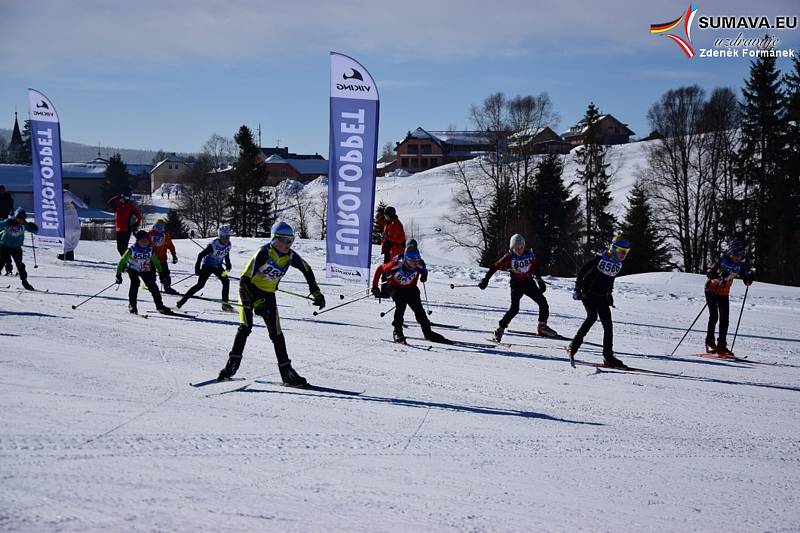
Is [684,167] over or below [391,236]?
over

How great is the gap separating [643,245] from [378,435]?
1292 inches

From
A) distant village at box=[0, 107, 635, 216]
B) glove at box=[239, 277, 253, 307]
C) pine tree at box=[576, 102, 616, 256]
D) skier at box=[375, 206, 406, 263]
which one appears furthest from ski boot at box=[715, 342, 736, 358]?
distant village at box=[0, 107, 635, 216]

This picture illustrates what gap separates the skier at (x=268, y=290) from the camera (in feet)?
24.7

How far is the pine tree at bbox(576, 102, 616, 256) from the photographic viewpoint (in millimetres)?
42750

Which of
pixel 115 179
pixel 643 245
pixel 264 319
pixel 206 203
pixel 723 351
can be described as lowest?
pixel 723 351

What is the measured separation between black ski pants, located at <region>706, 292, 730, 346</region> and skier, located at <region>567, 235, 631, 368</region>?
2.47 metres

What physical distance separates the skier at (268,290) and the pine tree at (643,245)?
1207 inches

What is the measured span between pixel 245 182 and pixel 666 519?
46.3m

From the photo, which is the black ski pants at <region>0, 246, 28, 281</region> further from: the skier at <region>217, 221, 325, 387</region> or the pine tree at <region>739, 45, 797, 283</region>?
the pine tree at <region>739, 45, 797, 283</region>

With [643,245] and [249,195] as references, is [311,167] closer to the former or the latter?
[249,195]

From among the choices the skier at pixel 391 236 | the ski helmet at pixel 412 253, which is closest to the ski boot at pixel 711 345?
the ski helmet at pixel 412 253

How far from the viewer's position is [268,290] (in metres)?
7.68

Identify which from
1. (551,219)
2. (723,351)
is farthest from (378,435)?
(551,219)

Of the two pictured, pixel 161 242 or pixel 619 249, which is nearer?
pixel 619 249
